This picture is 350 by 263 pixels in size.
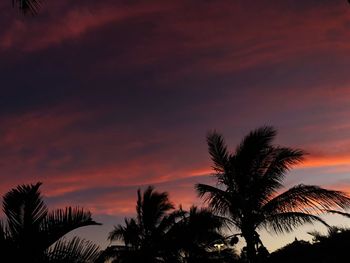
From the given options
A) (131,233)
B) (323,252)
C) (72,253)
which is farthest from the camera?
(131,233)

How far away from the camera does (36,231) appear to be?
734 centimetres

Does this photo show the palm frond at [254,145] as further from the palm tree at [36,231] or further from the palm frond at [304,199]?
the palm tree at [36,231]

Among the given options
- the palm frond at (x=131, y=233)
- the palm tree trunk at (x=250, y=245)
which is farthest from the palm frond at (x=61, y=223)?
the palm frond at (x=131, y=233)

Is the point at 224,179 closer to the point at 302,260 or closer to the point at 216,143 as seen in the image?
the point at 216,143

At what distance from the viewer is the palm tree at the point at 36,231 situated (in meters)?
7.06

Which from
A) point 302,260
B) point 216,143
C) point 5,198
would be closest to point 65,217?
point 5,198

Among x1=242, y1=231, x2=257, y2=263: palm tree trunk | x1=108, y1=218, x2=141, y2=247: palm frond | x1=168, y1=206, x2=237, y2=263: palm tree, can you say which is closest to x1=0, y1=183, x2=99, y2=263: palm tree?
x1=168, y1=206, x2=237, y2=263: palm tree

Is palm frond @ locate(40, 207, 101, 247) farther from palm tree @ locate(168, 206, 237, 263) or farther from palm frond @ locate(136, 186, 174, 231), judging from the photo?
palm frond @ locate(136, 186, 174, 231)

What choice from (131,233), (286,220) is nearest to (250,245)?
(286,220)

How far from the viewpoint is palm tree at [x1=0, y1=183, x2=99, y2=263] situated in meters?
7.06

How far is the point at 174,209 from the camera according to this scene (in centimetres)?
2673

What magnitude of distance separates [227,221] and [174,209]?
29.8 ft

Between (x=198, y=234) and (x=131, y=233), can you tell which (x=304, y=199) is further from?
(x=131, y=233)

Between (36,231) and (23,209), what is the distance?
0.50 meters
